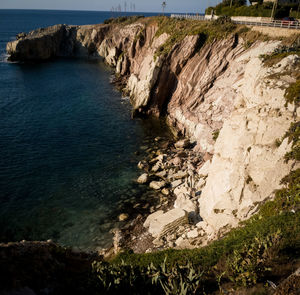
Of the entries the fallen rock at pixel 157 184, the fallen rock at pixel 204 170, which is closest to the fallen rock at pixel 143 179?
the fallen rock at pixel 157 184

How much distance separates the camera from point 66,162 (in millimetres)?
34125

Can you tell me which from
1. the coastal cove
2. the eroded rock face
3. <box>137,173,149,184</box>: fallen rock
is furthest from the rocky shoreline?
the eroded rock face

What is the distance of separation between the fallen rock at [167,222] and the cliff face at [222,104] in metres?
1.99

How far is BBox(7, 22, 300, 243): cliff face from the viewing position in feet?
62.3

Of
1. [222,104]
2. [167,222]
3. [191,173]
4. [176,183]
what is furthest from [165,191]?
[222,104]

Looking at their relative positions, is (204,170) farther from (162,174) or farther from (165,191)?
(165,191)

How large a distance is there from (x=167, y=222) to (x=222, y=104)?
23.8 meters

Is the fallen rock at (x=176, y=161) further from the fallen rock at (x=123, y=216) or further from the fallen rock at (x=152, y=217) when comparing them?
the fallen rock at (x=123, y=216)

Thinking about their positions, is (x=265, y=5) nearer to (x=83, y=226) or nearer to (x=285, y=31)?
(x=285, y=31)

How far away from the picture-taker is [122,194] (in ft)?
94.8

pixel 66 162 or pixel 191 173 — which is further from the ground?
pixel 191 173

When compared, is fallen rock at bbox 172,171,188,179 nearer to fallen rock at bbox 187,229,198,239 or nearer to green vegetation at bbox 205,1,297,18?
fallen rock at bbox 187,229,198,239

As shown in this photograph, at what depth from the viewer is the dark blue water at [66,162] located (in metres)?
24.7

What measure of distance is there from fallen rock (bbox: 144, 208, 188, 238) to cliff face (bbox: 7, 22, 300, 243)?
6.54ft
